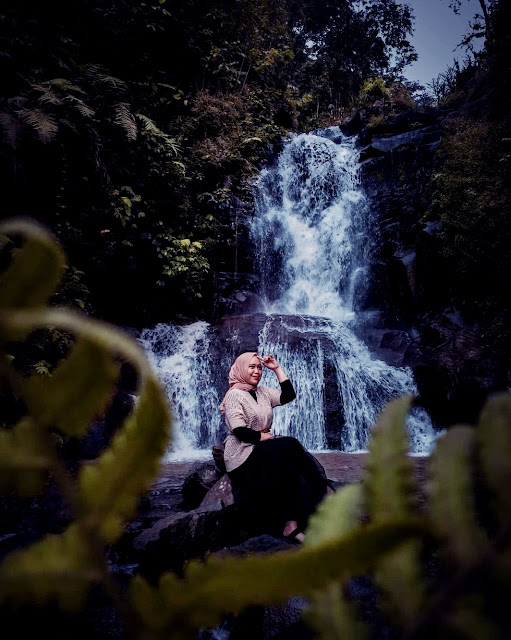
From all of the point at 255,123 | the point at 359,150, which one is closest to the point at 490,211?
the point at 359,150

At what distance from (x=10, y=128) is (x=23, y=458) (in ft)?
24.8

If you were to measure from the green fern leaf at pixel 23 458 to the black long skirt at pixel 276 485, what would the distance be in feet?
10.7

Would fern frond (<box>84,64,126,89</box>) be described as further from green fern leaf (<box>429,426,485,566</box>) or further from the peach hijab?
green fern leaf (<box>429,426,485,566</box>)

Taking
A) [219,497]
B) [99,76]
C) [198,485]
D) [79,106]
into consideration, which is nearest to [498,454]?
[219,497]

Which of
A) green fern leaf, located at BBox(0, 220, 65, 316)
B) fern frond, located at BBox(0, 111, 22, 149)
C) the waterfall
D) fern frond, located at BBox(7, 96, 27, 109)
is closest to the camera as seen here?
green fern leaf, located at BBox(0, 220, 65, 316)

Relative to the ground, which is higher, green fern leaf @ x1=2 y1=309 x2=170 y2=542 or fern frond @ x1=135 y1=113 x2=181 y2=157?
fern frond @ x1=135 y1=113 x2=181 y2=157

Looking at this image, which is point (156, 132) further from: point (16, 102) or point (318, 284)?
point (318, 284)

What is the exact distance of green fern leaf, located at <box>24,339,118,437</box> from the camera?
9.5 inches

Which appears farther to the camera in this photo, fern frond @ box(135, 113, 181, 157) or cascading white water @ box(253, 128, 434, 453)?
fern frond @ box(135, 113, 181, 157)

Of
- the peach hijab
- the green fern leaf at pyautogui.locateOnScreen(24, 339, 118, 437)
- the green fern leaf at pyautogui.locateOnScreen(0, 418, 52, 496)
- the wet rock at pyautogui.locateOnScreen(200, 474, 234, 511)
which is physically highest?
the peach hijab

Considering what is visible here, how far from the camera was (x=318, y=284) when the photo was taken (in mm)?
12797

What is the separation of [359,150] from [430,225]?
6.01 m

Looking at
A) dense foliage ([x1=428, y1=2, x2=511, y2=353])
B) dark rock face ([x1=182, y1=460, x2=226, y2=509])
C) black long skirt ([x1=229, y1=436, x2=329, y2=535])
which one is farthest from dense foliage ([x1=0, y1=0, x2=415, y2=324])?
dense foliage ([x1=428, y1=2, x2=511, y2=353])

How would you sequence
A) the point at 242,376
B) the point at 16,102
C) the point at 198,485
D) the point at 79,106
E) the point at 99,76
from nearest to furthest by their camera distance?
the point at 242,376
the point at 198,485
the point at 16,102
the point at 79,106
the point at 99,76
